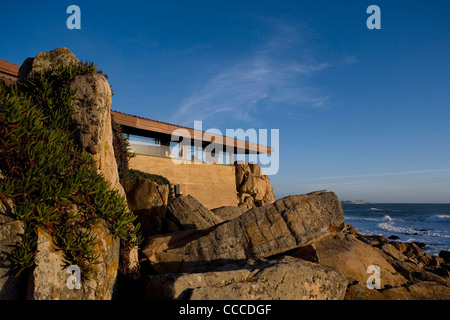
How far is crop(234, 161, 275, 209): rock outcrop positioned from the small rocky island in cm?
→ 1855

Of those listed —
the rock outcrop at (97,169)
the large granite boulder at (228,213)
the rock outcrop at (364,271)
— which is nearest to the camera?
the rock outcrop at (97,169)

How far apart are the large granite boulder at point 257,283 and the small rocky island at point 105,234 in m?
0.02

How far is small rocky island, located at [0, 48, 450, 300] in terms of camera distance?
15.7 feet

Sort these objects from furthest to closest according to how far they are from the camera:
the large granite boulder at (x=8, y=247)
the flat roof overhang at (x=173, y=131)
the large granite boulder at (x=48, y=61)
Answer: the flat roof overhang at (x=173, y=131) < the large granite boulder at (x=48, y=61) < the large granite boulder at (x=8, y=247)

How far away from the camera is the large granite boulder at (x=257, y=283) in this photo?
4.96 meters

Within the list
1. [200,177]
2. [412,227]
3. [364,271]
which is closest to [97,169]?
[364,271]

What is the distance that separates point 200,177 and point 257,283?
730 inches

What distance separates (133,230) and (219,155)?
815 inches

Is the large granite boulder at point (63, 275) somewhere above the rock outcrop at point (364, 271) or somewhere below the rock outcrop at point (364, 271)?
above

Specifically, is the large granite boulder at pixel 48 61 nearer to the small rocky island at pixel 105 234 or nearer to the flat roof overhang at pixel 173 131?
the small rocky island at pixel 105 234

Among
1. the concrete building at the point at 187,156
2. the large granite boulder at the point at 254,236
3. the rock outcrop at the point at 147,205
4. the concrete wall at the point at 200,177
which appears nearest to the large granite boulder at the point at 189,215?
the rock outcrop at the point at 147,205

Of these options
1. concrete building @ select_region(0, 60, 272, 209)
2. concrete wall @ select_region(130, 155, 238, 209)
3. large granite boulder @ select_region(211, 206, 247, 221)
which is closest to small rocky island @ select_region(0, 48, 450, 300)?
large granite boulder @ select_region(211, 206, 247, 221)

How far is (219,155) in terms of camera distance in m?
27.0

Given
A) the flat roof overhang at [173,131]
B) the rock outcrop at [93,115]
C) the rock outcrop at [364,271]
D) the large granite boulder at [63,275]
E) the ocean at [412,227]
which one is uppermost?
the flat roof overhang at [173,131]
